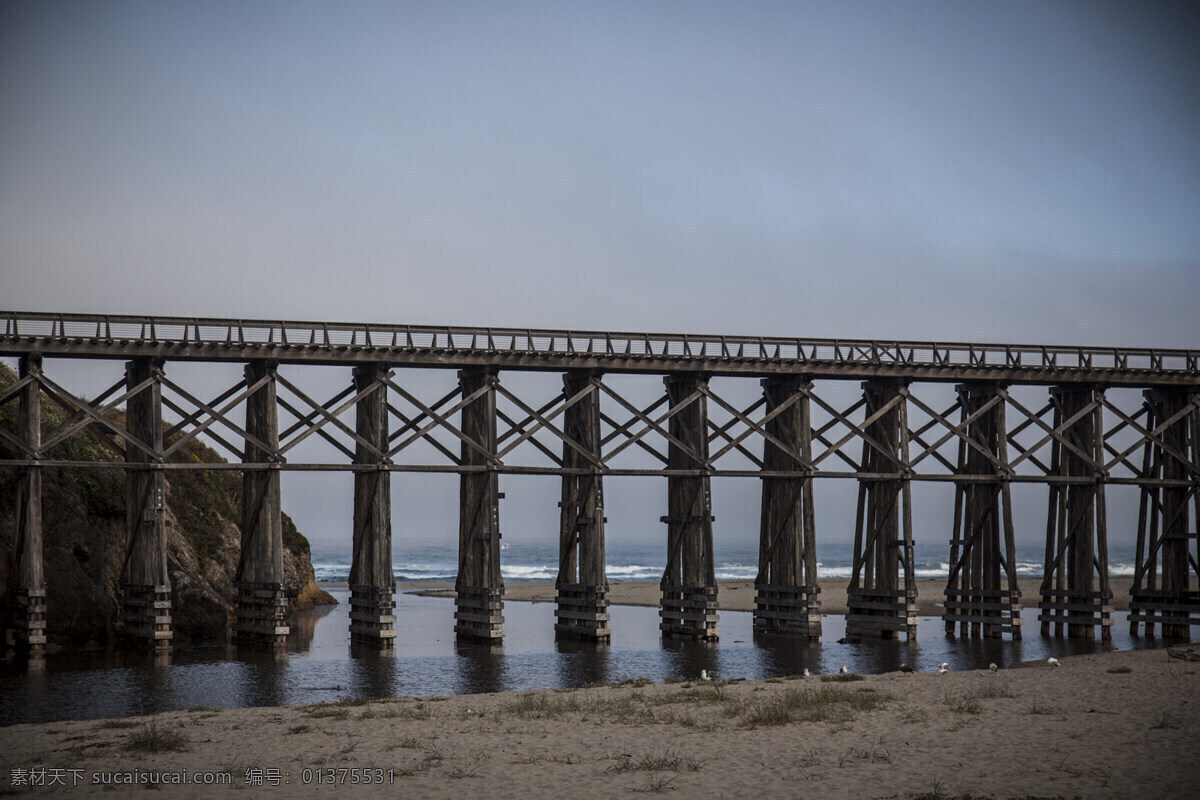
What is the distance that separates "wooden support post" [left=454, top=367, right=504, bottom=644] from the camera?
37594 millimetres

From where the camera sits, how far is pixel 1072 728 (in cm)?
2114

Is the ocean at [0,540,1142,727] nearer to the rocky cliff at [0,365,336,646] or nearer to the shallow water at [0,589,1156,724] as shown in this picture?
the shallow water at [0,589,1156,724]

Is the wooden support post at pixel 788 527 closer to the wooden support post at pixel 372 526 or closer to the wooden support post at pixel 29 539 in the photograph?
the wooden support post at pixel 372 526

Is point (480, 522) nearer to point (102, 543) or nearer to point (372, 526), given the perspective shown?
point (372, 526)

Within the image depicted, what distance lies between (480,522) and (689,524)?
7.14 meters

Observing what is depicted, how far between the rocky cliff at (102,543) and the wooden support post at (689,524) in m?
16.0

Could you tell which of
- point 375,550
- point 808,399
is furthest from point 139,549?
point 808,399

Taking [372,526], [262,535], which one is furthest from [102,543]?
[372,526]

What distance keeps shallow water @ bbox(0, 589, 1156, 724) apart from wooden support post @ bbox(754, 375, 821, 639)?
990 mm

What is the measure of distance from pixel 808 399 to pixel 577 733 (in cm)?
2198

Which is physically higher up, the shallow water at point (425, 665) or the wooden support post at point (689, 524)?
the wooden support post at point (689, 524)

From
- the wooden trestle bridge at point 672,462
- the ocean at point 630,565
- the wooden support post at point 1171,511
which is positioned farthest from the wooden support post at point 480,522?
the ocean at point 630,565

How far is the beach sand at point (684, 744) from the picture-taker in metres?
17.1

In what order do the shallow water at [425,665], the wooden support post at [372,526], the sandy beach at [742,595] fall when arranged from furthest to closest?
1. the sandy beach at [742,595]
2. the wooden support post at [372,526]
3. the shallow water at [425,665]
